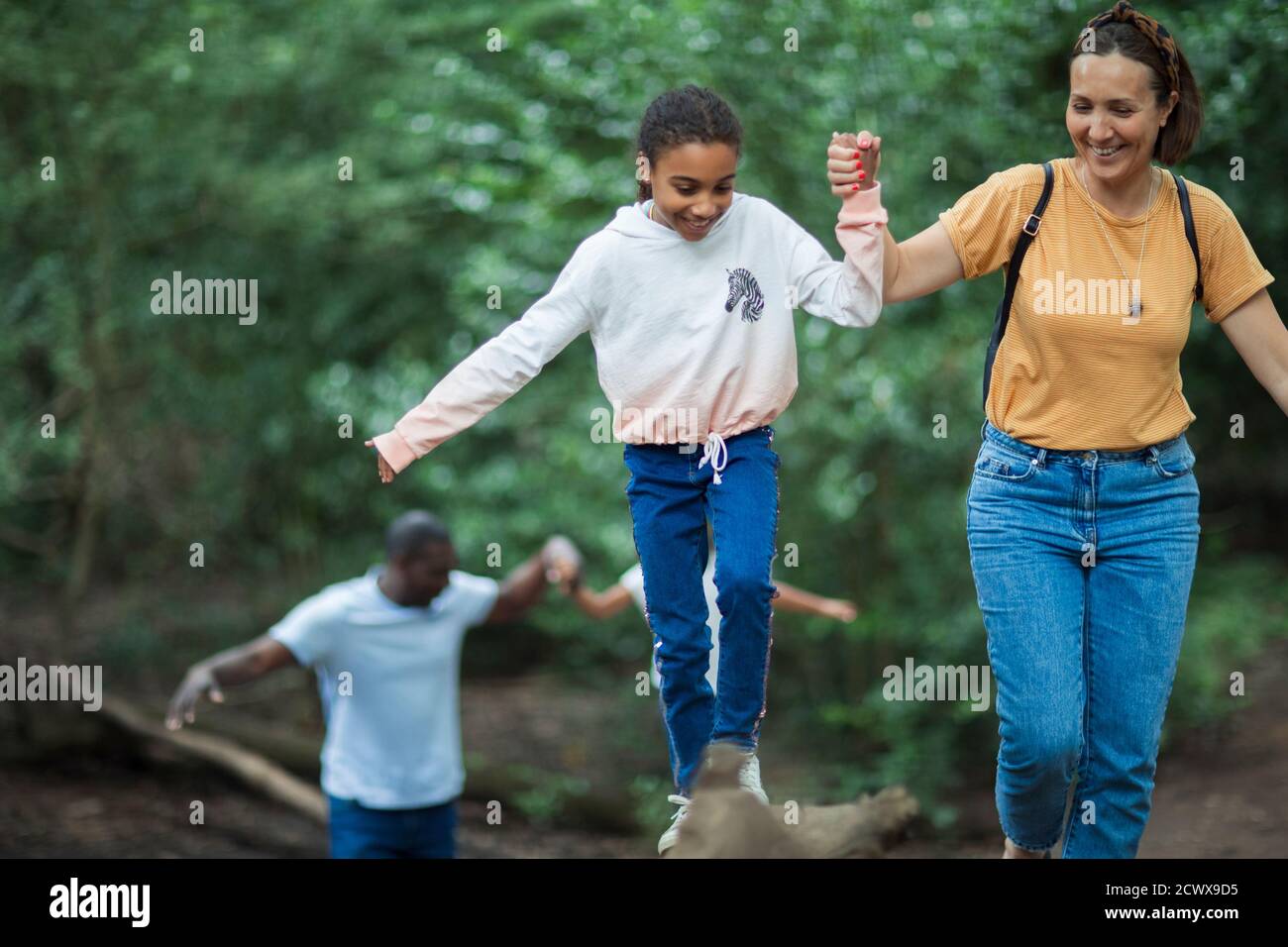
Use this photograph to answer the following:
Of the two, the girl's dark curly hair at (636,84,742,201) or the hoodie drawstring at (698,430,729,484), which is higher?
the girl's dark curly hair at (636,84,742,201)

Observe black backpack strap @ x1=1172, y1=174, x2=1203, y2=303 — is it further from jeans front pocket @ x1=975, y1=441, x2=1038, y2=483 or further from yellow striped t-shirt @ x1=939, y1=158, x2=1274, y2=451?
jeans front pocket @ x1=975, y1=441, x2=1038, y2=483

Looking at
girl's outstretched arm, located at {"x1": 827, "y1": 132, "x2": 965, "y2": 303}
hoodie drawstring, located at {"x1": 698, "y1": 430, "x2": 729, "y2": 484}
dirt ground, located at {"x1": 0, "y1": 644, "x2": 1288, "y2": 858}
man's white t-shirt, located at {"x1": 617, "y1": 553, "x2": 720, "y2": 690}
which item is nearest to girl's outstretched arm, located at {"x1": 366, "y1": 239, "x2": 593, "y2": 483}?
hoodie drawstring, located at {"x1": 698, "y1": 430, "x2": 729, "y2": 484}

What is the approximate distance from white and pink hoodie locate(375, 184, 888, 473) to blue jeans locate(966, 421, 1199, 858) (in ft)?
2.15

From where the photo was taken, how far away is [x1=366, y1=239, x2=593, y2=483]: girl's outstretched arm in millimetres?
3594

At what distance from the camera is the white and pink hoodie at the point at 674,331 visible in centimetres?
356

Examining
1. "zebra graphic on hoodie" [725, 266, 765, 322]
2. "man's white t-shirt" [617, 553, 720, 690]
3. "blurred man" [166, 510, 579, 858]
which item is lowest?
"blurred man" [166, 510, 579, 858]

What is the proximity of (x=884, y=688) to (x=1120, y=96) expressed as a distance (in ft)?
18.6

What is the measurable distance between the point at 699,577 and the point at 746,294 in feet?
2.39

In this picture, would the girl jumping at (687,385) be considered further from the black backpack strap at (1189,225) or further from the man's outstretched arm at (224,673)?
the man's outstretched arm at (224,673)

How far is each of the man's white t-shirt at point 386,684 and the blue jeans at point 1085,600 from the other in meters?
2.89

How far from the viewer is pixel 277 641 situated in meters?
5.79

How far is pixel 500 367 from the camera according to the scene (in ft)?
11.8
